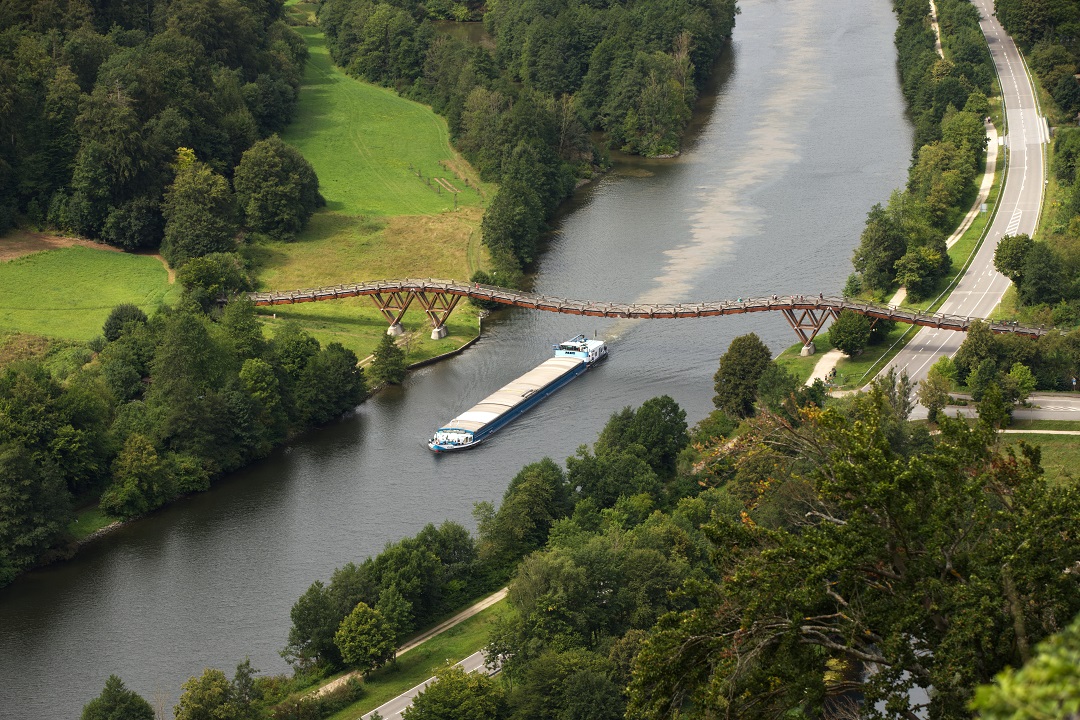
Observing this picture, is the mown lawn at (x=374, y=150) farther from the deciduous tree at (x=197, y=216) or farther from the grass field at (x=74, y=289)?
the grass field at (x=74, y=289)

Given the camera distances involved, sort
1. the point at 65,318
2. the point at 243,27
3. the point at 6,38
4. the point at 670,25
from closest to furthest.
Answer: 1. the point at 65,318
2. the point at 6,38
3. the point at 243,27
4. the point at 670,25

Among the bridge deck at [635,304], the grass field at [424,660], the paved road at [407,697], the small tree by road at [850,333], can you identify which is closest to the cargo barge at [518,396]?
the bridge deck at [635,304]

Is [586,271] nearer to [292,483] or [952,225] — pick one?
[952,225]

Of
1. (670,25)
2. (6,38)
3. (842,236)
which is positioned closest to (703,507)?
(842,236)

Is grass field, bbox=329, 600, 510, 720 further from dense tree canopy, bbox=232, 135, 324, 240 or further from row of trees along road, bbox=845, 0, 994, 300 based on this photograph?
dense tree canopy, bbox=232, 135, 324, 240

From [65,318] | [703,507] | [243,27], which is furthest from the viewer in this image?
[243,27]

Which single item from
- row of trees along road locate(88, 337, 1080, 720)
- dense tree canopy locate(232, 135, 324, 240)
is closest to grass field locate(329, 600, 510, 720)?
row of trees along road locate(88, 337, 1080, 720)

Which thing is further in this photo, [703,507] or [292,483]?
[292,483]

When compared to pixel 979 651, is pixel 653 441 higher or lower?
lower
